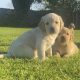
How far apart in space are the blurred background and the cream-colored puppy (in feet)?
84.5

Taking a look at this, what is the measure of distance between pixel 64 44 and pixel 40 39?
4.21 ft

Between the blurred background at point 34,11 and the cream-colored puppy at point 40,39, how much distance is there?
25.8 m

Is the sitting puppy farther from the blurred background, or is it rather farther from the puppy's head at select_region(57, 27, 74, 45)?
the blurred background

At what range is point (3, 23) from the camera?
40344 millimetres

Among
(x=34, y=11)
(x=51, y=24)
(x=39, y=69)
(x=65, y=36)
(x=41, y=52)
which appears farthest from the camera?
(x=34, y=11)

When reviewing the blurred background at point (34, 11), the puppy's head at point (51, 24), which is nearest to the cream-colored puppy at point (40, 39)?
the puppy's head at point (51, 24)

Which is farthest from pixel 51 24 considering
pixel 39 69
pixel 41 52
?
pixel 39 69

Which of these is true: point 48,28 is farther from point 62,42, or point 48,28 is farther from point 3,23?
point 3,23

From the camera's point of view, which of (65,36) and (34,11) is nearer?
(65,36)

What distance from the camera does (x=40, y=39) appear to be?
8.38m

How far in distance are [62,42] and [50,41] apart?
40.0 inches

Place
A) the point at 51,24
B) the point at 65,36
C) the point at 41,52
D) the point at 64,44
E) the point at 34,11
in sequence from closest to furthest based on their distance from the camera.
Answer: the point at 51,24 → the point at 41,52 → the point at 65,36 → the point at 64,44 → the point at 34,11

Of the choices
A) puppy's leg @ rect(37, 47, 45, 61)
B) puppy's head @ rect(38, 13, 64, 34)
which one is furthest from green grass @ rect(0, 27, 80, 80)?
puppy's head @ rect(38, 13, 64, 34)

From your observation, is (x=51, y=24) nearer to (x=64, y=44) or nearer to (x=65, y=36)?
(x=65, y=36)
